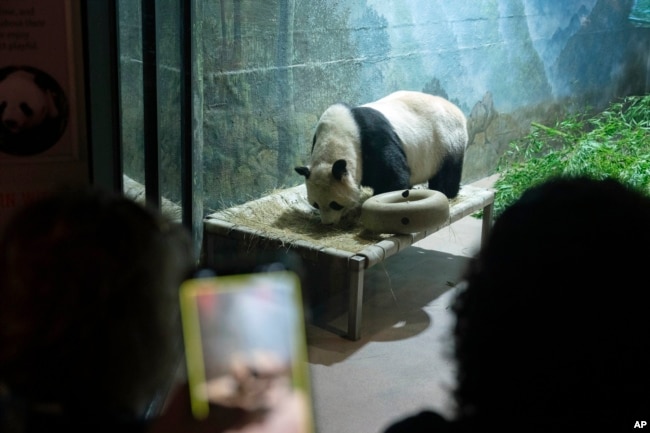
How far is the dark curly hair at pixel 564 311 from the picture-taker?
0.77 meters

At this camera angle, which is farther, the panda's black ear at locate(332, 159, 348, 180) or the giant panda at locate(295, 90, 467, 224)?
the giant panda at locate(295, 90, 467, 224)

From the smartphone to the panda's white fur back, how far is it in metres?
2.73

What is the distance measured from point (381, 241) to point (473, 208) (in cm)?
86

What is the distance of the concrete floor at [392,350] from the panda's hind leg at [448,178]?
0.27 metres

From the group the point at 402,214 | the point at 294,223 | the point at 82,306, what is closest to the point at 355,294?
the point at 402,214

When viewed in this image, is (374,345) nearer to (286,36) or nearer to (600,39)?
(286,36)

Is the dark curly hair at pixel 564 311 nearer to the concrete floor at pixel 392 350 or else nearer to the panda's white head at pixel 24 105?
the panda's white head at pixel 24 105

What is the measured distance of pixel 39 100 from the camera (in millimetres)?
A: 1488

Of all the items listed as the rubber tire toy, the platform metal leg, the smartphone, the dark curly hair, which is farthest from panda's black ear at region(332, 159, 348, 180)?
the dark curly hair

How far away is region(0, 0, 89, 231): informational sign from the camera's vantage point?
1425 millimetres

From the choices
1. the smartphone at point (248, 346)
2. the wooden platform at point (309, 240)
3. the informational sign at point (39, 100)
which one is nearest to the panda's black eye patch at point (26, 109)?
the informational sign at point (39, 100)

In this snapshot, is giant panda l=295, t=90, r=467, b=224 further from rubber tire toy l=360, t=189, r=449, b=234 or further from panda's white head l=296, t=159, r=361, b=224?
rubber tire toy l=360, t=189, r=449, b=234

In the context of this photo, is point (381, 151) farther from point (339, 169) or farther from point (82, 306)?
point (82, 306)

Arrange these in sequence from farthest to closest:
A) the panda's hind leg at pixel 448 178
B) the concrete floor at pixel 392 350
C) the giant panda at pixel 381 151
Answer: the panda's hind leg at pixel 448 178 → the giant panda at pixel 381 151 → the concrete floor at pixel 392 350
